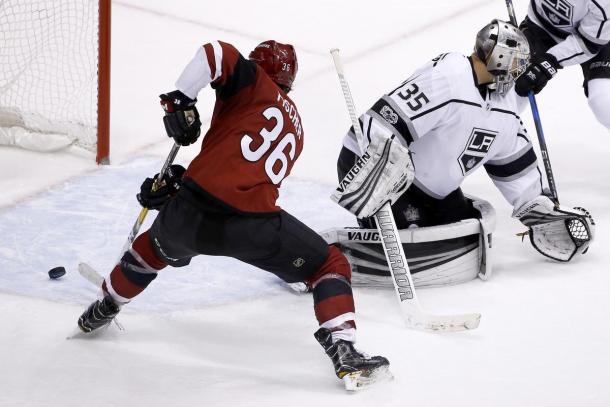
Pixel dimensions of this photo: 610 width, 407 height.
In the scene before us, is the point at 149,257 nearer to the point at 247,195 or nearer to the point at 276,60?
the point at 247,195

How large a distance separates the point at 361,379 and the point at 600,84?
1.92 metres

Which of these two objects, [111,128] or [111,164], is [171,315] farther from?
[111,128]

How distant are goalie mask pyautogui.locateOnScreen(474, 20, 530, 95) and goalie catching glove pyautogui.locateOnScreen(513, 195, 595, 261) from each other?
50 centimetres

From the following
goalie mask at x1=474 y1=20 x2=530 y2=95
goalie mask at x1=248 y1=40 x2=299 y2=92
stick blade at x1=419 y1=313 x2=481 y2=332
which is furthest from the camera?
goalie mask at x1=474 y1=20 x2=530 y2=95

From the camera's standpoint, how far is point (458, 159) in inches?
128

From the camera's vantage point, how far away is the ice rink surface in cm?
272

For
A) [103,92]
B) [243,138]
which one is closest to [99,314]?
[243,138]

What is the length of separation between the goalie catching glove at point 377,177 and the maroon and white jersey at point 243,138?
53 centimetres

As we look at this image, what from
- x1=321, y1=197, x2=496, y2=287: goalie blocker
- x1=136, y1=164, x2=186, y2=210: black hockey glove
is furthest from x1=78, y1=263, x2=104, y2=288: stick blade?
x1=321, y1=197, x2=496, y2=287: goalie blocker

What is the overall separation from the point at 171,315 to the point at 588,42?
6.12 ft

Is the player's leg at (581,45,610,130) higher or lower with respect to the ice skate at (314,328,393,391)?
higher

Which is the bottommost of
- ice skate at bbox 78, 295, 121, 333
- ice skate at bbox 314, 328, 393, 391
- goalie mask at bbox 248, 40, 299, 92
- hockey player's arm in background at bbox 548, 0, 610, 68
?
ice skate at bbox 78, 295, 121, 333

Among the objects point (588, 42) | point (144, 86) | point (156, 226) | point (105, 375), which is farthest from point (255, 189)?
point (144, 86)

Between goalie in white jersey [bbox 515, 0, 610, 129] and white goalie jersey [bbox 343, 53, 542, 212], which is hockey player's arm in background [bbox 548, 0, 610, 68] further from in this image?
white goalie jersey [bbox 343, 53, 542, 212]
